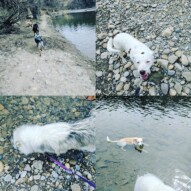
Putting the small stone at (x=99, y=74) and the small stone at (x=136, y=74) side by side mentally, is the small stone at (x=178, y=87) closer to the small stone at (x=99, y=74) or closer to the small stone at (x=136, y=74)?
the small stone at (x=136, y=74)

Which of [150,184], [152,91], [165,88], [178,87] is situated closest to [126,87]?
[152,91]

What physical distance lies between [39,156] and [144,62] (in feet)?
3.85

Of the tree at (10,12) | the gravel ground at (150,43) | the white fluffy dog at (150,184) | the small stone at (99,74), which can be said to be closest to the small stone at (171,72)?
the gravel ground at (150,43)

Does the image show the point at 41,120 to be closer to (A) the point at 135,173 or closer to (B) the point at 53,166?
(B) the point at 53,166

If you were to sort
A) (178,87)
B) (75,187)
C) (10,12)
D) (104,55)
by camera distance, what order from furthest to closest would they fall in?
(10,12), (104,55), (178,87), (75,187)

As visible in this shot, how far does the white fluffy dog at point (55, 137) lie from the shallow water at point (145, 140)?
0.09m

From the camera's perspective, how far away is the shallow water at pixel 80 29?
151 inches

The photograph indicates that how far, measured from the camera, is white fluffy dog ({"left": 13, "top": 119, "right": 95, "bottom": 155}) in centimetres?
266

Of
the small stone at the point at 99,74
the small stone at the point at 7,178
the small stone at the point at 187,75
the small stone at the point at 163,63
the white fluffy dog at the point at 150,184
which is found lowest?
the small stone at the point at 7,178

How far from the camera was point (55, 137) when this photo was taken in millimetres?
2678

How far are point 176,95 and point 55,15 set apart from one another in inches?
101

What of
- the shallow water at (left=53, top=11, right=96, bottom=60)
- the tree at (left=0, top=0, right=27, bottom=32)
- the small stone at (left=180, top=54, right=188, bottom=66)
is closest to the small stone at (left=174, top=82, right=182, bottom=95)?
the small stone at (left=180, top=54, right=188, bottom=66)

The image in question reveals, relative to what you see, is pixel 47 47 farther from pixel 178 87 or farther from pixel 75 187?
pixel 75 187

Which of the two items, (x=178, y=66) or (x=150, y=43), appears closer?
(x=178, y=66)
